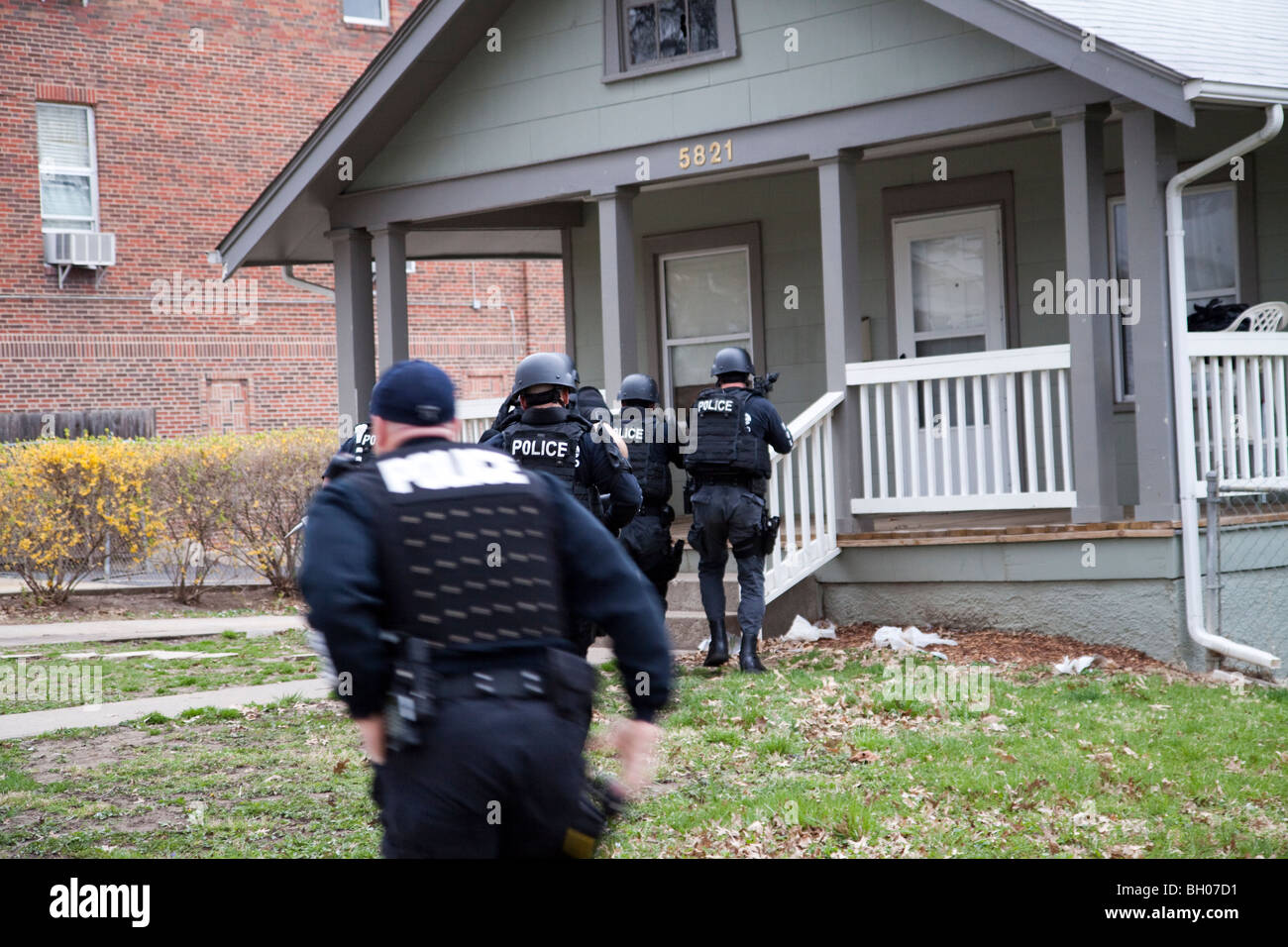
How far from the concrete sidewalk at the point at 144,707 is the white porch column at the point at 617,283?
379 centimetres

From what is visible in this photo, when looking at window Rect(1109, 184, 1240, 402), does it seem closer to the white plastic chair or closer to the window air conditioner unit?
the white plastic chair

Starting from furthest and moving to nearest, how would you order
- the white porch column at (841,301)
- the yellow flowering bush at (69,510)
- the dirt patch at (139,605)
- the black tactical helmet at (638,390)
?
the yellow flowering bush at (69,510) → the dirt patch at (139,605) → the white porch column at (841,301) → the black tactical helmet at (638,390)

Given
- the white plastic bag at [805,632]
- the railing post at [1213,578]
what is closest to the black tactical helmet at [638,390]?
the white plastic bag at [805,632]

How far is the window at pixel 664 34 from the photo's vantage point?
11.2 metres

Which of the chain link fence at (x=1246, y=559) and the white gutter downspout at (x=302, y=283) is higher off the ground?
the white gutter downspout at (x=302, y=283)

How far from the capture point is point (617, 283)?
38.6 feet

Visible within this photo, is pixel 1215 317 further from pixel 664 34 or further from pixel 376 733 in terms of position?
pixel 376 733

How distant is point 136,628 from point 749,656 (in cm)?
658

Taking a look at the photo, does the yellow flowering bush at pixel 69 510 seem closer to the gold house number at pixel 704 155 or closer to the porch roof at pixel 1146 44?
the gold house number at pixel 704 155

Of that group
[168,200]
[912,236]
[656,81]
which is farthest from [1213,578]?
[168,200]

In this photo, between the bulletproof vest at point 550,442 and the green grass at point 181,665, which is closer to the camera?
the bulletproof vest at point 550,442

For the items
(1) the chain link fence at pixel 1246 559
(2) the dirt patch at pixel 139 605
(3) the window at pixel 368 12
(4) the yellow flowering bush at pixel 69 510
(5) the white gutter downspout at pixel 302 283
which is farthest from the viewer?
(3) the window at pixel 368 12

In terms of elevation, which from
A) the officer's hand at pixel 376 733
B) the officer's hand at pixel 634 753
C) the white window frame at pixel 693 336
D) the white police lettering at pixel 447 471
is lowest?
the officer's hand at pixel 634 753
